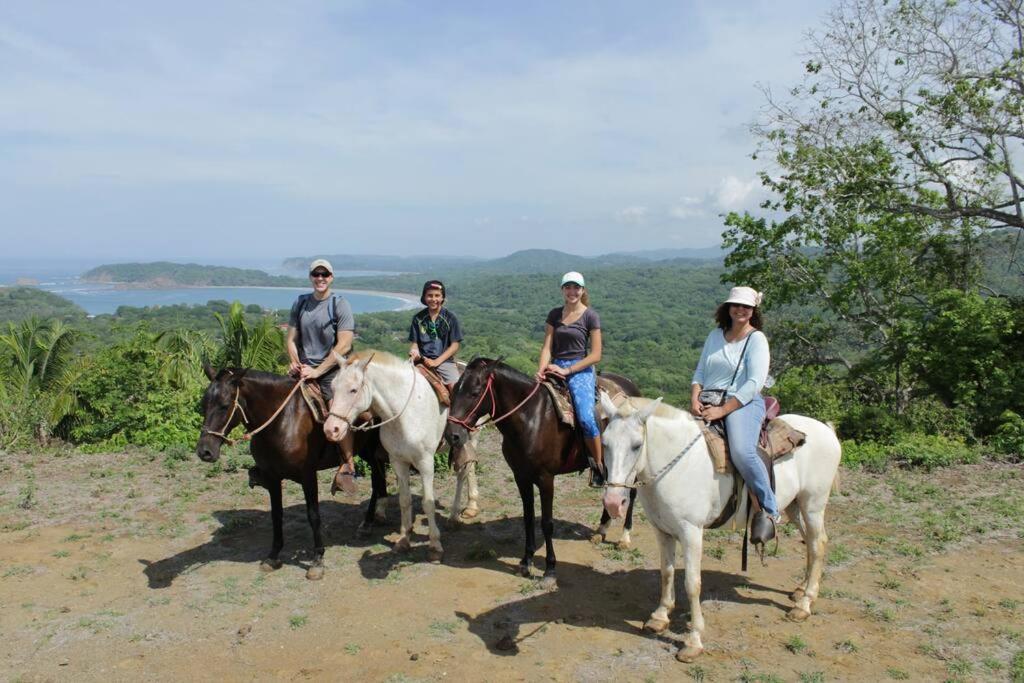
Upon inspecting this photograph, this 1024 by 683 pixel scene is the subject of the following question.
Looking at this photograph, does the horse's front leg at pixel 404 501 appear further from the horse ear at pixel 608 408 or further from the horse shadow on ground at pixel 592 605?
the horse ear at pixel 608 408

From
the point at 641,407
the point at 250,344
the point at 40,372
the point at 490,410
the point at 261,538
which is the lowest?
the point at 261,538

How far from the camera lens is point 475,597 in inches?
203

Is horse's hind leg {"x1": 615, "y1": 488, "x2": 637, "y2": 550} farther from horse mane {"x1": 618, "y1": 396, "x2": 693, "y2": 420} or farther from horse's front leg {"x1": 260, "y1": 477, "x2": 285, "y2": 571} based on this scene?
horse's front leg {"x1": 260, "y1": 477, "x2": 285, "y2": 571}

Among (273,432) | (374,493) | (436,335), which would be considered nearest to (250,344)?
(374,493)

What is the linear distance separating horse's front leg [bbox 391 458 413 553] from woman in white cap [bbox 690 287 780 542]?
2894 millimetres

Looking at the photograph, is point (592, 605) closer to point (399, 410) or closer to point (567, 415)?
point (567, 415)

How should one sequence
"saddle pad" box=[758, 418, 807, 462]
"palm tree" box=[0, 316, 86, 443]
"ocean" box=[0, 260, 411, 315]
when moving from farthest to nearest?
"ocean" box=[0, 260, 411, 315], "palm tree" box=[0, 316, 86, 443], "saddle pad" box=[758, 418, 807, 462]

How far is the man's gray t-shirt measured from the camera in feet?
19.1

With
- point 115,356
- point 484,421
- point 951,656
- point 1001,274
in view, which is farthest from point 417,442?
point 1001,274

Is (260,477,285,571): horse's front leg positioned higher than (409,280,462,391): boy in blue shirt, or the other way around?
(409,280,462,391): boy in blue shirt

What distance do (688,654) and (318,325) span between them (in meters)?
4.20

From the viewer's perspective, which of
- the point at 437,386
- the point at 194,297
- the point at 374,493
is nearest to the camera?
the point at 437,386

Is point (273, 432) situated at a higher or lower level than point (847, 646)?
higher

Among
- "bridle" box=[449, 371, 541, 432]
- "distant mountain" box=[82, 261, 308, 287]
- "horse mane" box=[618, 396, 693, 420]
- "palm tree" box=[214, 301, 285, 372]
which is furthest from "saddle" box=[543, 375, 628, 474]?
"distant mountain" box=[82, 261, 308, 287]
